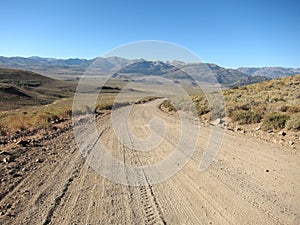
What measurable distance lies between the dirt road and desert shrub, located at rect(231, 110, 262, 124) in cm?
466

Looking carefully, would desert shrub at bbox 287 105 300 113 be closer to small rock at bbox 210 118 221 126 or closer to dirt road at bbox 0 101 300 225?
small rock at bbox 210 118 221 126

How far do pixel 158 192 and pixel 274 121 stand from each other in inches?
335

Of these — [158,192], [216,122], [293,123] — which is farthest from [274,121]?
[158,192]

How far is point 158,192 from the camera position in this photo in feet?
19.2

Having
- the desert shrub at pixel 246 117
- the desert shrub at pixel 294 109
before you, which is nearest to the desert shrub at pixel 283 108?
the desert shrub at pixel 294 109

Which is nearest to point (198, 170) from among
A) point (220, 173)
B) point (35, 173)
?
point (220, 173)

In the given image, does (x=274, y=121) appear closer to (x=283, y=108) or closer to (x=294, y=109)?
(x=294, y=109)

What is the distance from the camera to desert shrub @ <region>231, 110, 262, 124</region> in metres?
13.8

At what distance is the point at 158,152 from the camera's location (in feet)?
30.5

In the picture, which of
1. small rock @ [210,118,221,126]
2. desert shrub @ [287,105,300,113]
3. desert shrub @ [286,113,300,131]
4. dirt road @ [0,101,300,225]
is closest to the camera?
dirt road @ [0,101,300,225]

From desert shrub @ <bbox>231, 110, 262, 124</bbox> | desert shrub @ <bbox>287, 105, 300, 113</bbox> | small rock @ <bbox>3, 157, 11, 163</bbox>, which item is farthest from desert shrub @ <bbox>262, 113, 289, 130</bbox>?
small rock @ <bbox>3, 157, 11, 163</bbox>

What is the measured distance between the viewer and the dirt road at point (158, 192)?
15.6ft

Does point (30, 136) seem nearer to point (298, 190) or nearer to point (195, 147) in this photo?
point (195, 147)

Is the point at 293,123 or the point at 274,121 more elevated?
the point at 293,123
